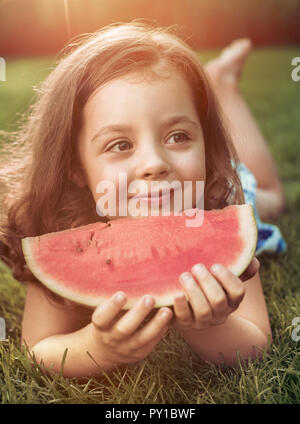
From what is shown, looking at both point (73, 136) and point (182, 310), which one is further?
point (73, 136)

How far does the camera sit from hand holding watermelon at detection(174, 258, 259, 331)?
104 cm

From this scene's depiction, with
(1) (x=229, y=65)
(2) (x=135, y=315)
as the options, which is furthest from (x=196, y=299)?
(1) (x=229, y=65)

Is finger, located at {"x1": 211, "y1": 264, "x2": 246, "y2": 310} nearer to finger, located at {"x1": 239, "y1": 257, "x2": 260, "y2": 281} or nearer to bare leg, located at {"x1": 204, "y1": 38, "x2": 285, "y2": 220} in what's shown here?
finger, located at {"x1": 239, "y1": 257, "x2": 260, "y2": 281}

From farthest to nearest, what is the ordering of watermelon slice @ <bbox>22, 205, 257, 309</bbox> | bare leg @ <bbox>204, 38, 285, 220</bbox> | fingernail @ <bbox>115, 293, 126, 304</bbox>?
1. bare leg @ <bbox>204, 38, 285, 220</bbox>
2. watermelon slice @ <bbox>22, 205, 257, 309</bbox>
3. fingernail @ <bbox>115, 293, 126, 304</bbox>

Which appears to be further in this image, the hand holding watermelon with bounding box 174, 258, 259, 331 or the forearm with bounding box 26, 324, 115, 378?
the forearm with bounding box 26, 324, 115, 378

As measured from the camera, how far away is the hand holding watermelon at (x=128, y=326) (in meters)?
1.02

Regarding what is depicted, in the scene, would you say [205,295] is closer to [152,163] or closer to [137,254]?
[137,254]

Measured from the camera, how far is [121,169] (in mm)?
1340

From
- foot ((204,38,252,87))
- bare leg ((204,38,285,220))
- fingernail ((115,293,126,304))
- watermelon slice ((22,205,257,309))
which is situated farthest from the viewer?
foot ((204,38,252,87))

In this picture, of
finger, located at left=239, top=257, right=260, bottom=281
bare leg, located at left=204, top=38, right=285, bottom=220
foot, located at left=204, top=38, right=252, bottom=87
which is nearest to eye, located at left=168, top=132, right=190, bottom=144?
finger, located at left=239, top=257, right=260, bottom=281

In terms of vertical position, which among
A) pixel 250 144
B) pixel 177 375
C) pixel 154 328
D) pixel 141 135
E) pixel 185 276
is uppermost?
pixel 250 144

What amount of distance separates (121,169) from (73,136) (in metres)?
0.25

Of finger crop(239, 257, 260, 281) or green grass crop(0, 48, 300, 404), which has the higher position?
finger crop(239, 257, 260, 281)
